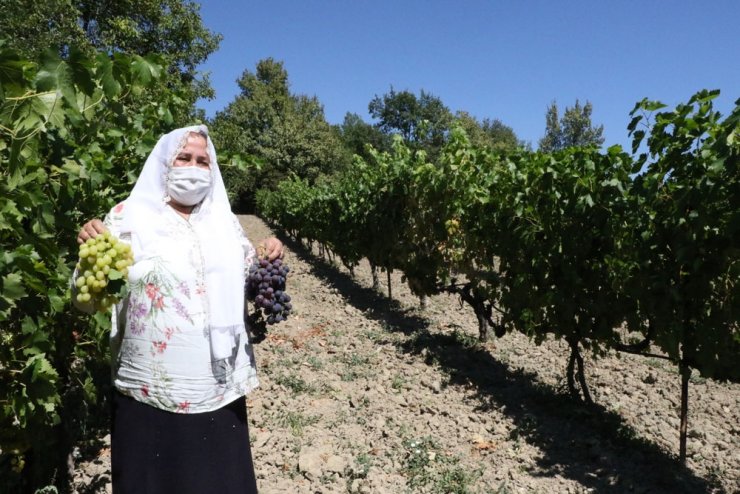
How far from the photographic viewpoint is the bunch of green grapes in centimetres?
159

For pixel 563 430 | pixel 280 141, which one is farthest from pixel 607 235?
pixel 280 141

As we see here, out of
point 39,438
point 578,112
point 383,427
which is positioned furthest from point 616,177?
point 578,112

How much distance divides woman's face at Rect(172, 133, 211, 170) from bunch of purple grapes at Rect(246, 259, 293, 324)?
1.42 ft

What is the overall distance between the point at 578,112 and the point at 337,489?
5590 cm

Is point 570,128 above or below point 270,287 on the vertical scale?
above

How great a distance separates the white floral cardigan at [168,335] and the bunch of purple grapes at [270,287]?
0.74ft

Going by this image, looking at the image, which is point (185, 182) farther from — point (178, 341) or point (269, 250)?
point (178, 341)

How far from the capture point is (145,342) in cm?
184

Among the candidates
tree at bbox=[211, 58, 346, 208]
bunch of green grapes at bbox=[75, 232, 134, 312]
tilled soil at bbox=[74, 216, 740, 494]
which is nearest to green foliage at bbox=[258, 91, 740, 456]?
tilled soil at bbox=[74, 216, 740, 494]

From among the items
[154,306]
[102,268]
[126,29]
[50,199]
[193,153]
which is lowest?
[154,306]

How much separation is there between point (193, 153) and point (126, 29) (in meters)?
16.0

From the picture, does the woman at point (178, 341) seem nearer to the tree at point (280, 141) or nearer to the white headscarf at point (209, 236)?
the white headscarf at point (209, 236)

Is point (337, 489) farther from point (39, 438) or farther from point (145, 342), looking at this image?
point (145, 342)

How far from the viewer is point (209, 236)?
1987mm
